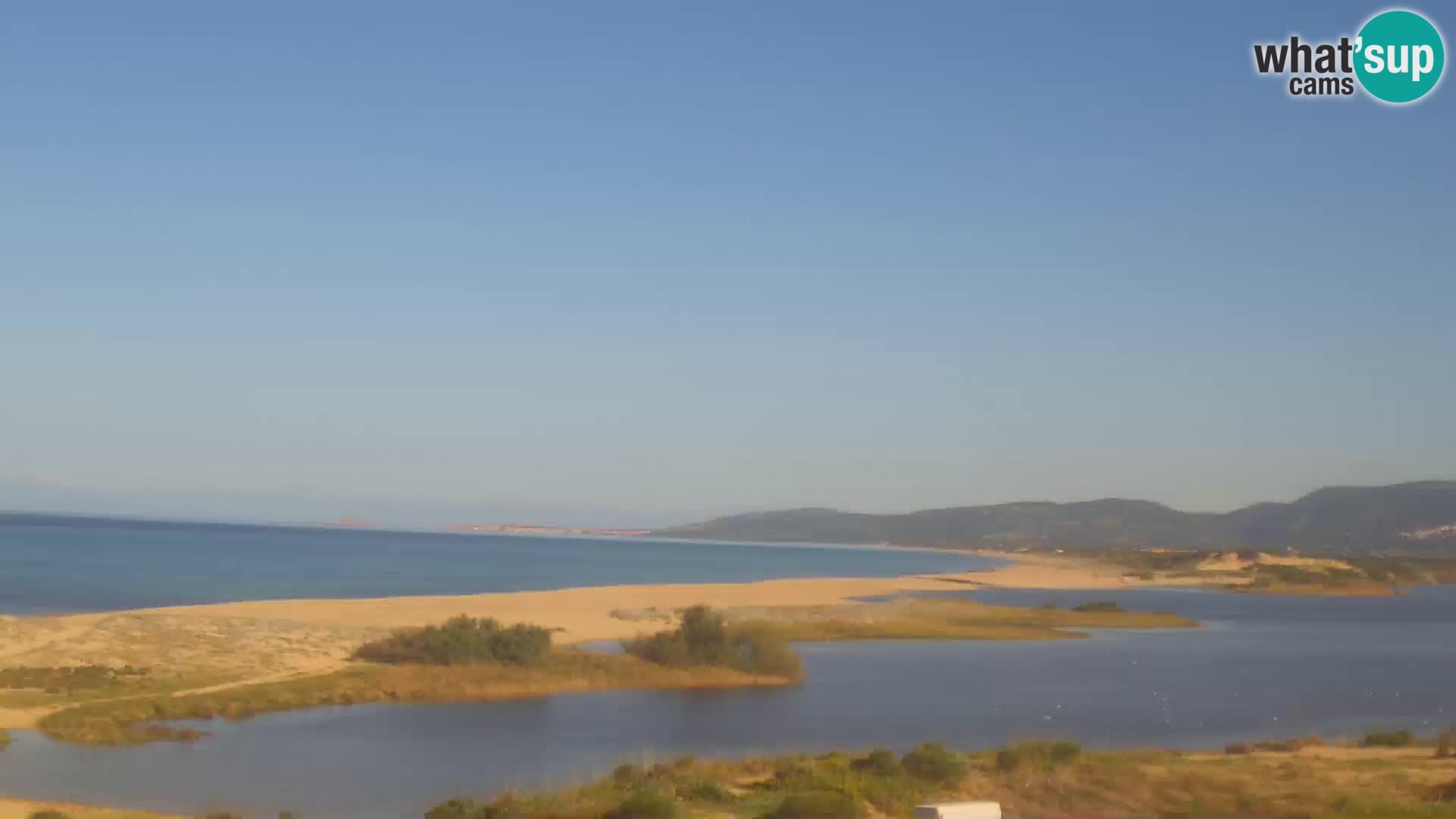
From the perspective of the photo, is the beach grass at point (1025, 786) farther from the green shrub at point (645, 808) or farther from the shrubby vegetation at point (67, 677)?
the shrubby vegetation at point (67, 677)

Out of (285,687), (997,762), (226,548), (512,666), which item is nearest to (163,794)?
(285,687)

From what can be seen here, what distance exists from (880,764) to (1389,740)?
10.8 m

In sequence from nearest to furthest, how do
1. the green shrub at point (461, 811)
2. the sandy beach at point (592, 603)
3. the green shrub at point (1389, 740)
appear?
the green shrub at point (461, 811), the green shrub at point (1389, 740), the sandy beach at point (592, 603)

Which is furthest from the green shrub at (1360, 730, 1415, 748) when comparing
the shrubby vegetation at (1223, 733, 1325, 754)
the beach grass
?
the beach grass

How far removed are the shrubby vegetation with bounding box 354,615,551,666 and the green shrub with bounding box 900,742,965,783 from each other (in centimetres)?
1787

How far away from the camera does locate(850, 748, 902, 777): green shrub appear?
1848cm

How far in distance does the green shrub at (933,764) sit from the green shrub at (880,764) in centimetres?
14

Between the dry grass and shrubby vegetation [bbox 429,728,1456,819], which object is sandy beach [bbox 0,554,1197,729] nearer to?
the dry grass

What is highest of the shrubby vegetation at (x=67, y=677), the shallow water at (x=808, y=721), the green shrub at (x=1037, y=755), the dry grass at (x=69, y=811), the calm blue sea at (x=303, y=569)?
the calm blue sea at (x=303, y=569)

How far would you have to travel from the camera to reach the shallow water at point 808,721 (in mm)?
21234

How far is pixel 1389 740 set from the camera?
942 inches

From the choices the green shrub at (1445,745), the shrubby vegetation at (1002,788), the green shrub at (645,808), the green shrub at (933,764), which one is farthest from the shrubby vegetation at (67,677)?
the green shrub at (1445,745)

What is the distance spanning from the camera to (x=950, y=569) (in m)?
129

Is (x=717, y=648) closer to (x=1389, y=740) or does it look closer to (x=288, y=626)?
(x=288, y=626)
